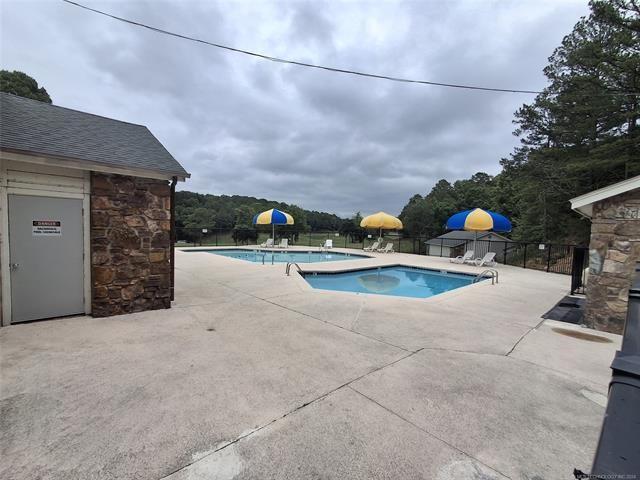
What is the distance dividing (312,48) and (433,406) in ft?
28.8

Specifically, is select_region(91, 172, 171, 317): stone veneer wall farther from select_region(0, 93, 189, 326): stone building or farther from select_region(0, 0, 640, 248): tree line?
select_region(0, 0, 640, 248): tree line

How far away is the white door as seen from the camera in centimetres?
401

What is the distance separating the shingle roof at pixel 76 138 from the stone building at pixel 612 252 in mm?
7000

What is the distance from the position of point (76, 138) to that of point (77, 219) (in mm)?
1403

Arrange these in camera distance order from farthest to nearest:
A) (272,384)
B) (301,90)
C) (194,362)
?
1. (301,90)
2. (194,362)
3. (272,384)

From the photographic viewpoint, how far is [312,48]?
314 inches

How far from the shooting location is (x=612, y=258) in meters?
4.67

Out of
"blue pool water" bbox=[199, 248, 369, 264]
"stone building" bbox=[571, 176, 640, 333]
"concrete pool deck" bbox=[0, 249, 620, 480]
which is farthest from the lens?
"blue pool water" bbox=[199, 248, 369, 264]

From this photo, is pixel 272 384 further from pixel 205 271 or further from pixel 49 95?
pixel 49 95

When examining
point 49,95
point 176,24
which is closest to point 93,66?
point 176,24

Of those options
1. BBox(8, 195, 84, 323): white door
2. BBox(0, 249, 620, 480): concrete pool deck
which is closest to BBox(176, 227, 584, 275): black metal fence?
BBox(8, 195, 84, 323): white door

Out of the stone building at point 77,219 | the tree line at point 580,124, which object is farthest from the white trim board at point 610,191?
the tree line at point 580,124

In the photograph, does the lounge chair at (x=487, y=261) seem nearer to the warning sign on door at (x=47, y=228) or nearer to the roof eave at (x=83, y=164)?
the roof eave at (x=83, y=164)

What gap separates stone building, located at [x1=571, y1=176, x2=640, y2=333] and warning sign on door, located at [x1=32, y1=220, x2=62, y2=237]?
8.42 m
